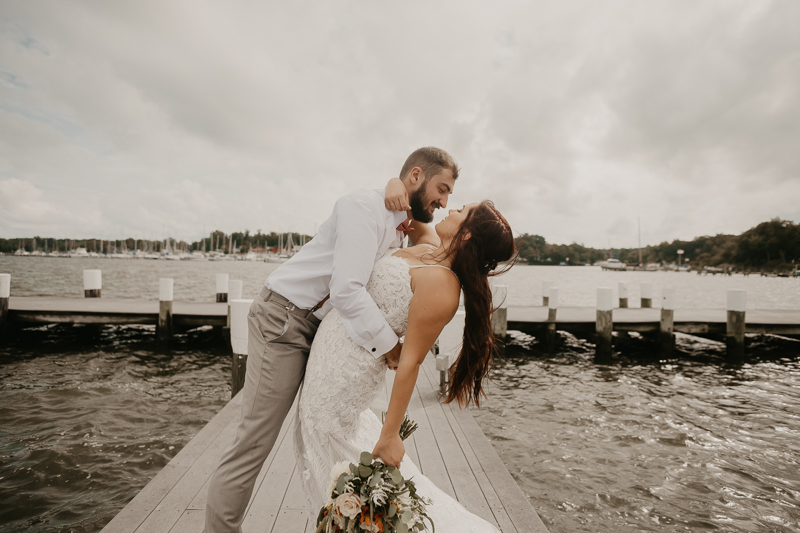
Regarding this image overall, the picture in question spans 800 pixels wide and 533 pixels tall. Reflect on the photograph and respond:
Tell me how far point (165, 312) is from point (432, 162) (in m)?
10.9

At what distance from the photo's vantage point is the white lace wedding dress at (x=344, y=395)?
1.64m

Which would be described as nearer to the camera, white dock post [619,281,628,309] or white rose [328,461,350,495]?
white rose [328,461,350,495]

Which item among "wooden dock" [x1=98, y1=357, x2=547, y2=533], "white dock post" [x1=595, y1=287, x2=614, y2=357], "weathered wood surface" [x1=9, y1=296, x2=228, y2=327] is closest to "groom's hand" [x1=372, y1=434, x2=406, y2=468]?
"wooden dock" [x1=98, y1=357, x2=547, y2=533]

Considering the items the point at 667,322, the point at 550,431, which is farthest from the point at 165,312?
the point at 667,322

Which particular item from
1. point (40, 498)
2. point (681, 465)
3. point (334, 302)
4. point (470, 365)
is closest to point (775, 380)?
point (681, 465)

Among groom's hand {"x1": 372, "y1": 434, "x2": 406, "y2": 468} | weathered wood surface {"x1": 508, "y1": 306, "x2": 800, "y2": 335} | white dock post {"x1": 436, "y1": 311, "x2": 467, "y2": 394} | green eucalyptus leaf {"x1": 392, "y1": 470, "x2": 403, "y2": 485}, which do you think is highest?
groom's hand {"x1": 372, "y1": 434, "x2": 406, "y2": 468}

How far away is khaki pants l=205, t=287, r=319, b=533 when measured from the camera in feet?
5.69

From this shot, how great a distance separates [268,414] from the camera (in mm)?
1783

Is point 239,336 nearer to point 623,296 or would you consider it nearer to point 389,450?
point 389,450

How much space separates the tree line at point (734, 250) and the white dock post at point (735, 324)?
1762 inches

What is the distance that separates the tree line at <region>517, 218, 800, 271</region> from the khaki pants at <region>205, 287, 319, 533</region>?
5643cm

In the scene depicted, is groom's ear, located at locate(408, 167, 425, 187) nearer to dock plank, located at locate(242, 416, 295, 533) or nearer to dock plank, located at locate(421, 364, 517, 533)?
dock plank, located at locate(242, 416, 295, 533)

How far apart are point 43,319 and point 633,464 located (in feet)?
44.0

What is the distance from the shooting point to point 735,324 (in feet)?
36.8
